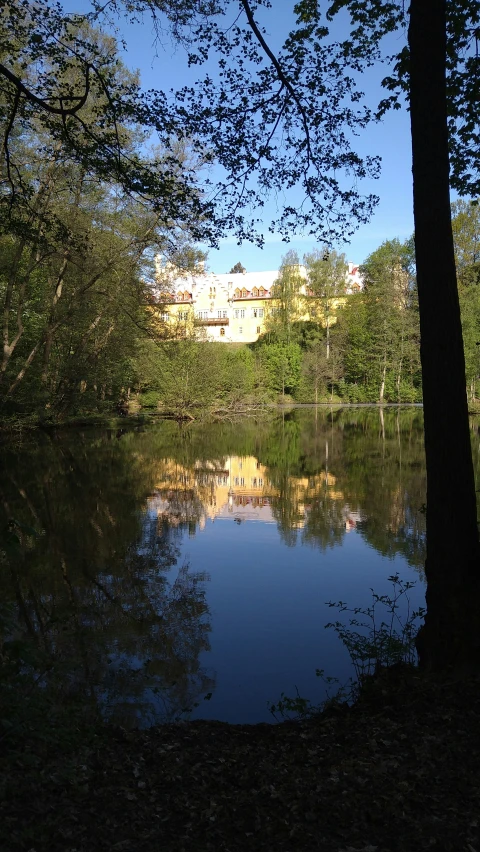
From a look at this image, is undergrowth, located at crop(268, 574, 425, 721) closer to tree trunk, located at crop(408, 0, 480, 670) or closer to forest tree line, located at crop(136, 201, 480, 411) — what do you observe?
tree trunk, located at crop(408, 0, 480, 670)

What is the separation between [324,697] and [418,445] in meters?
20.2

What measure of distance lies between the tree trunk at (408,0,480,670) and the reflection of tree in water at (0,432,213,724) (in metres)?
2.24

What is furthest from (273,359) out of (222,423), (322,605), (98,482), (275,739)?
(275,739)

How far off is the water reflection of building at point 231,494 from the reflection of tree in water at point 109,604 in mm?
929

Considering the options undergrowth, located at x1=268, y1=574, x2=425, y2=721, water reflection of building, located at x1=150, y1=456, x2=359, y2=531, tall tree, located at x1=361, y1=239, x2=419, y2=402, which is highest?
tall tree, located at x1=361, y1=239, x2=419, y2=402

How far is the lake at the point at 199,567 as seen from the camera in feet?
18.1

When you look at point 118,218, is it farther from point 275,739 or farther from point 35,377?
point 275,739

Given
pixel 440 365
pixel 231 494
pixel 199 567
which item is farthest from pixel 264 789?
pixel 231 494

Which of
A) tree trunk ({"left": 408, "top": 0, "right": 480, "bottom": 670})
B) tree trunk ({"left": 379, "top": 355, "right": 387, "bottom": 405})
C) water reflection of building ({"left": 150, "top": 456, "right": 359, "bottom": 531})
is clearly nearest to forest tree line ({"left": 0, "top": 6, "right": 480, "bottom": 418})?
tree trunk ({"left": 379, "top": 355, "right": 387, "bottom": 405})

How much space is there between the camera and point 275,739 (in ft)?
13.8

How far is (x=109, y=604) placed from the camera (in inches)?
291

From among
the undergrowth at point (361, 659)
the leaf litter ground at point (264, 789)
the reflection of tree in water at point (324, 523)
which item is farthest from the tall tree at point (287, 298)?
the leaf litter ground at point (264, 789)

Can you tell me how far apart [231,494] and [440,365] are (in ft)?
36.5

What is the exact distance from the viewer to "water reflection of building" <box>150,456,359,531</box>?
499 inches
